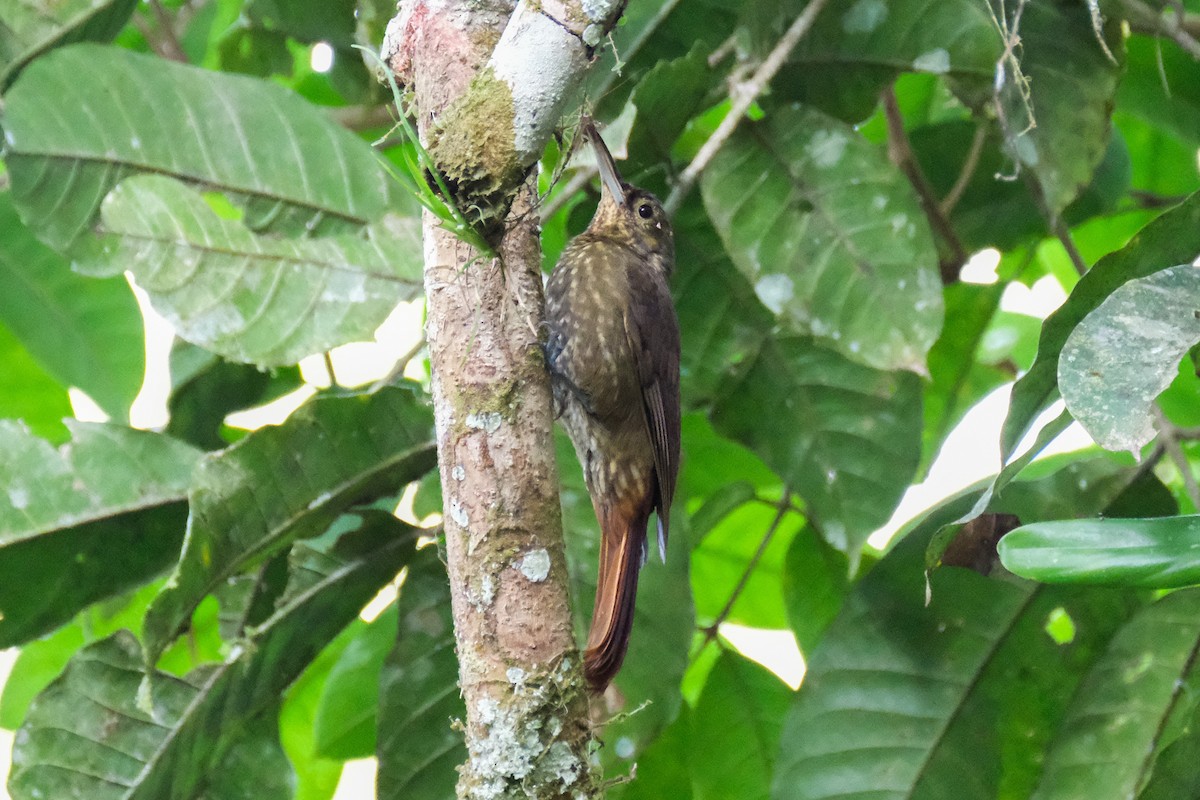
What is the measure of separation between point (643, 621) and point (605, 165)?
0.89 m

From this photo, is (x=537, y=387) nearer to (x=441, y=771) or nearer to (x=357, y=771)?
(x=441, y=771)

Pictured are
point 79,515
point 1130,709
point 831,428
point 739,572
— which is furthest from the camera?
point 739,572

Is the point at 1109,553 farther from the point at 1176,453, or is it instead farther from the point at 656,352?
the point at 656,352

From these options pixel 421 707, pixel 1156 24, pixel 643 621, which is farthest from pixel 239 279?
pixel 1156 24

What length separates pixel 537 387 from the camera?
5.39 ft

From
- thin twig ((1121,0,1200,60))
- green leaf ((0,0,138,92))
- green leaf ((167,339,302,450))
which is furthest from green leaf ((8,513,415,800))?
thin twig ((1121,0,1200,60))

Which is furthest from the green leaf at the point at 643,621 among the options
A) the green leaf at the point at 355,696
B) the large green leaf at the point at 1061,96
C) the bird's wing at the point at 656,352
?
the large green leaf at the point at 1061,96

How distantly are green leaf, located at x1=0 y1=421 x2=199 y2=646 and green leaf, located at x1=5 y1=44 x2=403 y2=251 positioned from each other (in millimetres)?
417

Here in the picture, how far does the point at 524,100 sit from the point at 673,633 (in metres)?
1.11

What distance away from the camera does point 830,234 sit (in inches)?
91.0

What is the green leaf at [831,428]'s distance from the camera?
2.34 metres

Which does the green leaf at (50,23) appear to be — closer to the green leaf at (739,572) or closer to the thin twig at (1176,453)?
the green leaf at (739,572)

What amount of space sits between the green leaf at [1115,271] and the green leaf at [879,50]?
2.07ft

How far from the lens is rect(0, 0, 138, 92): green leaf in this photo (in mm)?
2463
